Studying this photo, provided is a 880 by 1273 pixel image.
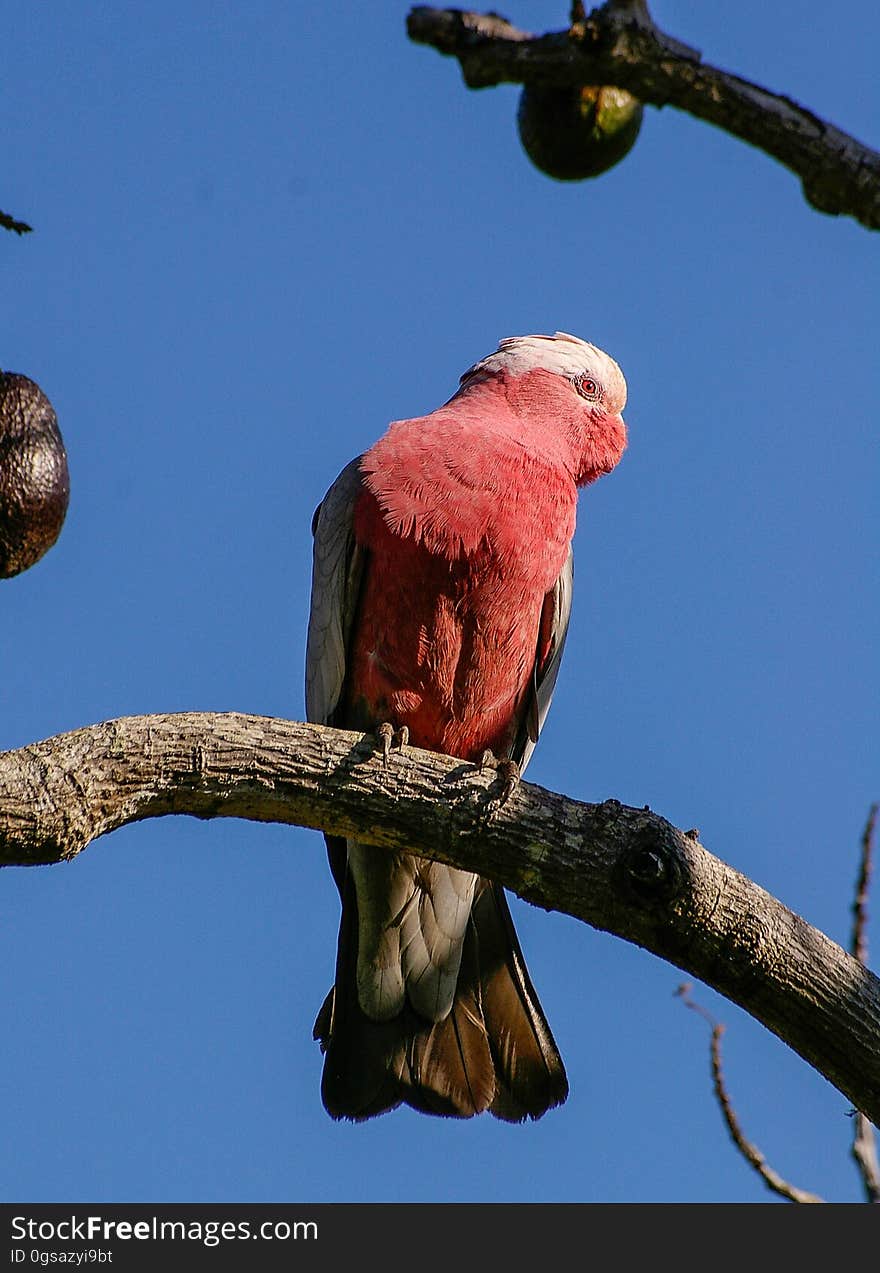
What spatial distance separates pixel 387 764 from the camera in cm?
463

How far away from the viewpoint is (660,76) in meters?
2.66

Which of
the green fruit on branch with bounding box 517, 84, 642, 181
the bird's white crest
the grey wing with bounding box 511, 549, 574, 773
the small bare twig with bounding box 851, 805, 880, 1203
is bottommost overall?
the small bare twig with bounding box 851, 805, 880, 1203

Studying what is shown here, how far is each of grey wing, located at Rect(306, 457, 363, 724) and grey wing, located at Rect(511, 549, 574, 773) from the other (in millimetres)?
969

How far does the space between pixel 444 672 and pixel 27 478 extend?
8.37 ft

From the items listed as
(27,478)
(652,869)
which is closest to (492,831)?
(652,869)

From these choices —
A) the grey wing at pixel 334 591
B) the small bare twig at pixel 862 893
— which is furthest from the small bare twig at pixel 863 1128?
the grey wing at pixel 334 591

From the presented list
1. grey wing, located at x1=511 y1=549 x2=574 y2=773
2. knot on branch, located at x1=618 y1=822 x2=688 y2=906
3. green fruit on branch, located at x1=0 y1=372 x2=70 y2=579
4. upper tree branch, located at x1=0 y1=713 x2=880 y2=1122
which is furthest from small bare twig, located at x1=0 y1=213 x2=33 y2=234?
grey wing, located at x1=511 y1=549 x2=574 y2=773

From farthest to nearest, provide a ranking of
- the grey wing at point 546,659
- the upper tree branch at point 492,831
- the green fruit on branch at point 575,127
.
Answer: the grey wing at point 546,659
the upper tree branch at point 492,831
the green fruit on branch at point 575,127

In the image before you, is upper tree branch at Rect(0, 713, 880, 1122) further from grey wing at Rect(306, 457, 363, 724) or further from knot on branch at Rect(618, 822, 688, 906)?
grey wing at Rect(306, 457, 363, 724)

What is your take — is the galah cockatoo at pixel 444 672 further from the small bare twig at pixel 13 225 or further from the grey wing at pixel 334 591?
the small bare twig at pixel 13 225

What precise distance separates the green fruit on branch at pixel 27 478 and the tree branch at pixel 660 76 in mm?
1607

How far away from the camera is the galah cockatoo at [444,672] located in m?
5.66

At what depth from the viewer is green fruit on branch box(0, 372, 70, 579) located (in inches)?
138
